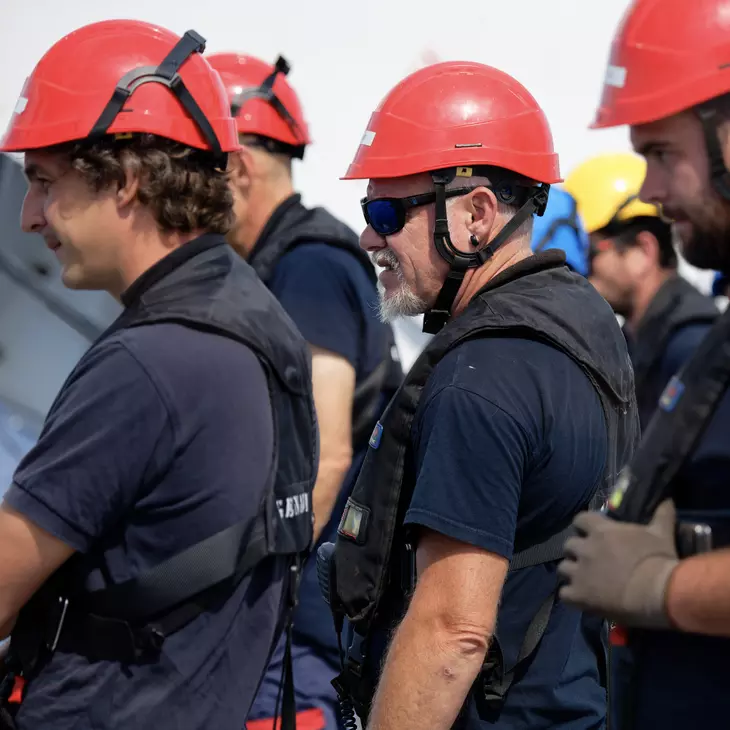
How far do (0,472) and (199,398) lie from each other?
4.84 feet

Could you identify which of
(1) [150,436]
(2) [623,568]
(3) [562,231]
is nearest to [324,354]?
(3) [562,231]

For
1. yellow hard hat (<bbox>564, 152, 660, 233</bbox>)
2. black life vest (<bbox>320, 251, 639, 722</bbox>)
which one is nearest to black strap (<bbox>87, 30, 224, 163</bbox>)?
black life vest (<bbox>320, 251, 639, 722</bbox>)

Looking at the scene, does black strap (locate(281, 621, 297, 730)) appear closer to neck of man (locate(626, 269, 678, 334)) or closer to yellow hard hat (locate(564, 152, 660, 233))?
neck of man (locate(626, 269, 678, 334))

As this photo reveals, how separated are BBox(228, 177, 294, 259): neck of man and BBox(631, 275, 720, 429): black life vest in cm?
153

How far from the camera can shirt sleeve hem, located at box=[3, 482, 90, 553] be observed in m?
2.08

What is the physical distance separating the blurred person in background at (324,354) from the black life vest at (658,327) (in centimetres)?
122

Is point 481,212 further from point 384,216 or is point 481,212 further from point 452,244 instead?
point 384,216

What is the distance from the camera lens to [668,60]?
5.86 ft

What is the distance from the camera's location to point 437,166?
92.1 inches

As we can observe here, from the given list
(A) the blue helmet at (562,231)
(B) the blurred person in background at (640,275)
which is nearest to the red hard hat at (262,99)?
(A) the blue helmet at (562,231)

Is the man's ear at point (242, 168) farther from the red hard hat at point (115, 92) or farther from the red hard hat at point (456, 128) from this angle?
the red hard hat at point (456, 128)

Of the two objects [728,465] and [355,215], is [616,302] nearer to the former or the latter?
[355,215]

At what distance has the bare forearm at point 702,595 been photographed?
149 cm

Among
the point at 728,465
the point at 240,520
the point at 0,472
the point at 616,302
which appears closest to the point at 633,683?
the point at 728,465
